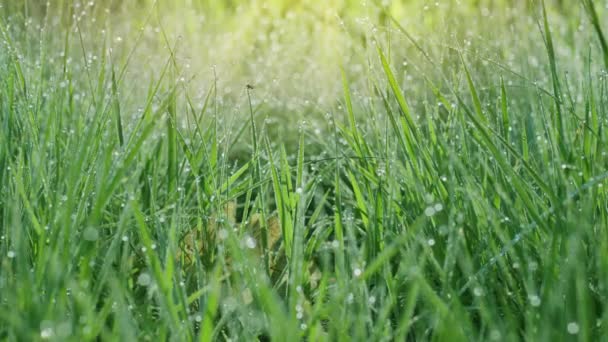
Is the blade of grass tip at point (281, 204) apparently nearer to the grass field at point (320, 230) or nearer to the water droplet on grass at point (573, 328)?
the grass field at point (320, 230)

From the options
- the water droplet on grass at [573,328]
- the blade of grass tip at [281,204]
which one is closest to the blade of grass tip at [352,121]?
the blade of grass tip at [281,204]

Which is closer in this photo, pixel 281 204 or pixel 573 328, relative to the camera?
pixel 573 328

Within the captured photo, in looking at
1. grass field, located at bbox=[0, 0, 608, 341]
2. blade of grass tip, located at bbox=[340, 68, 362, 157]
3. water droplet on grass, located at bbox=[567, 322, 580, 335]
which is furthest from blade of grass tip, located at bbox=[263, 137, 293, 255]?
water droplet on grass, located at bbox=[567, 322, 580, 335]

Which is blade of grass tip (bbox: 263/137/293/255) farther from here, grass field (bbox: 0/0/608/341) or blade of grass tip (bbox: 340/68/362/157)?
blade of grass tip (bbox: 340/68/362/157)

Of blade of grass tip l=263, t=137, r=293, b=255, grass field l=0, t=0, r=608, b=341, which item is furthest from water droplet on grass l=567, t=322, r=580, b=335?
blade of grass tip l=263, t=137, r=293, b=255

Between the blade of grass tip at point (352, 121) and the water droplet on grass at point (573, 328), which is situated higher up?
the blade of grass tip at point (352, 121)

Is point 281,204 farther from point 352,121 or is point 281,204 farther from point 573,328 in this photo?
point 573,328

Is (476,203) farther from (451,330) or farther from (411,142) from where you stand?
(451,330)

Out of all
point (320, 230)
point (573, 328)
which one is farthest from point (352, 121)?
point (573, 328)

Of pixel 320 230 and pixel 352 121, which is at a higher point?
pixel 352 121

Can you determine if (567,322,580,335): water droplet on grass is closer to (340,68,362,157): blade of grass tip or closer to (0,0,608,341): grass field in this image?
(0,0,608,341): grass field

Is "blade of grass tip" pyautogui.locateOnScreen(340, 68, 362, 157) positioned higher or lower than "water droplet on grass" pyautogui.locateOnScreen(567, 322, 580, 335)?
higher

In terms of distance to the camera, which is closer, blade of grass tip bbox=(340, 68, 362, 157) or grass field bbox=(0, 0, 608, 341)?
grass field bbox=(0, 0, 608, 341)

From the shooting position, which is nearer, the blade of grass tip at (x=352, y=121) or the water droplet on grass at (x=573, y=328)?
the water droplet on grass at (x=573, y=328)
